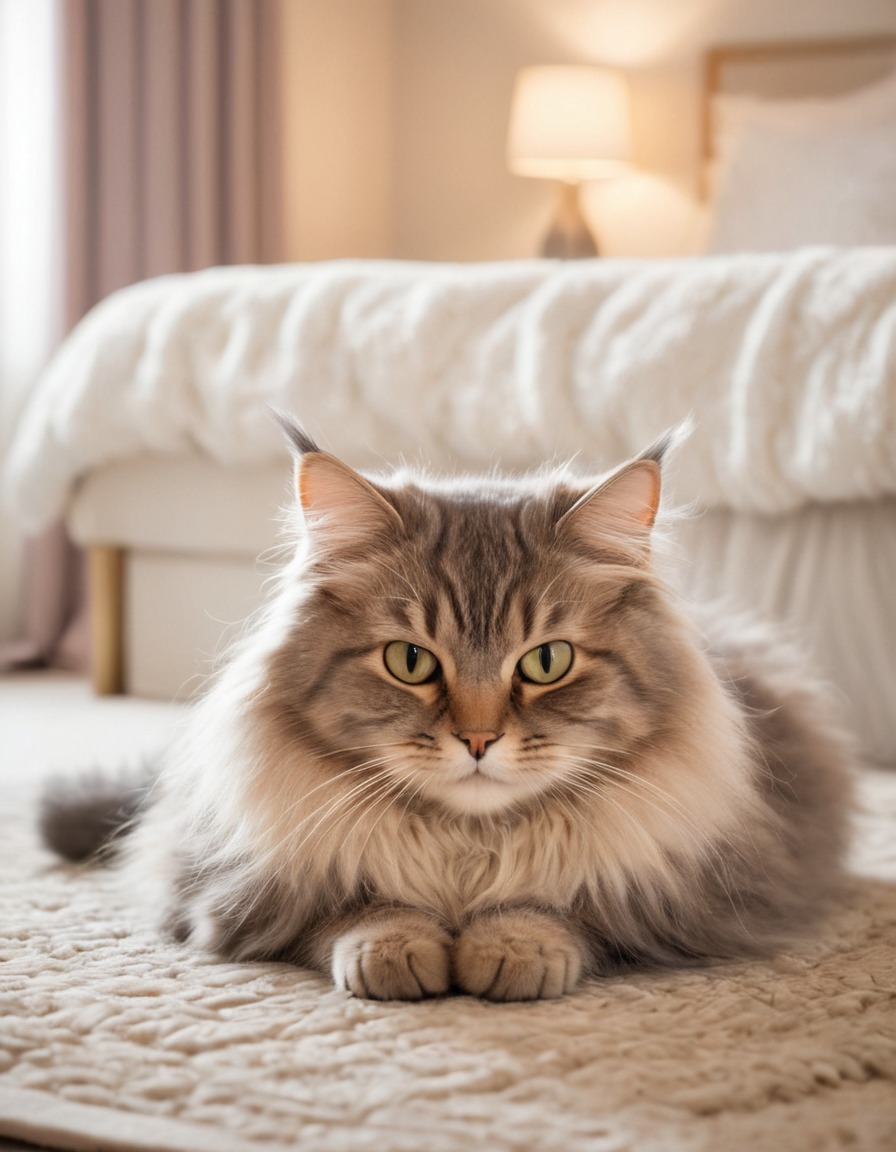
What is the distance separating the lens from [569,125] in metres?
5.17

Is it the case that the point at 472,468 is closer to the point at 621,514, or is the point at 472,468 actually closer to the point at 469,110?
the point at 621,514

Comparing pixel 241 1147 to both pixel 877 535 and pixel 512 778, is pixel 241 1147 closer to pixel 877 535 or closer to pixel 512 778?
pixel 512 778

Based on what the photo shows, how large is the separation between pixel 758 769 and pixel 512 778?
0.36m

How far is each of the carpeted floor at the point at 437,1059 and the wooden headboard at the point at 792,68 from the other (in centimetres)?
438

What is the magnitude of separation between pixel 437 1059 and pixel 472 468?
1.76 metres

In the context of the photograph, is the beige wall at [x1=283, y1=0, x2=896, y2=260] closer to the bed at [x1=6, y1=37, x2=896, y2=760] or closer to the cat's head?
the bed at [x1=6, y1=37, x2=896, y2=760]

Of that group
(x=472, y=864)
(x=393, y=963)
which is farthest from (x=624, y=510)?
(x=393, y=963)

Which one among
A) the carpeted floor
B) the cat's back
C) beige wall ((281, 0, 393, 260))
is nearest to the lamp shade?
beige wall ((281, 0, 393, 260))

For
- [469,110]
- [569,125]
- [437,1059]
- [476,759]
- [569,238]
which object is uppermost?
[469,110]

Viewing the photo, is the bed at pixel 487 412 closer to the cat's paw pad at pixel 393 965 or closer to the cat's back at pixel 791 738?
the cat's back at pixel 791 738

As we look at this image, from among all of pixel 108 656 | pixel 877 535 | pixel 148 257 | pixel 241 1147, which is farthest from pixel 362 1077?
pixel 148 257

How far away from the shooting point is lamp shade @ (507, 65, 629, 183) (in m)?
5.16

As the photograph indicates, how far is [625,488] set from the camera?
4.39ft

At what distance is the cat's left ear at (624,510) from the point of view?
1.33 m
